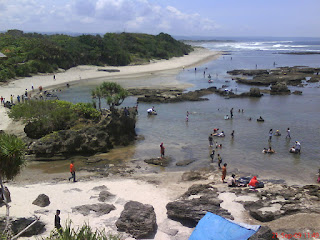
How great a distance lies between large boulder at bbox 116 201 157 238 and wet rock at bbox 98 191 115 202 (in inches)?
94.5

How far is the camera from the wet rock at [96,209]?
14.2 m

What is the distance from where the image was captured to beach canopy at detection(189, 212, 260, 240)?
33.7 feet

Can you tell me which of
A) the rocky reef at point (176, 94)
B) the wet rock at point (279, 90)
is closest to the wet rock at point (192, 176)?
the rocky reef at point (176, 94)

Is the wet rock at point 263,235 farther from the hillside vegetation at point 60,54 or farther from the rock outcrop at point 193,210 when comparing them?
the hillside vegetation at point 60,54

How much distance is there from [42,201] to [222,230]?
8.49 m

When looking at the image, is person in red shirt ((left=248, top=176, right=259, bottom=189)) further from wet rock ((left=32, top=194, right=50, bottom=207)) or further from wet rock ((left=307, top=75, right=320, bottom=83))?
wet rock ((left=307, top=75, right=320, bottom=83))

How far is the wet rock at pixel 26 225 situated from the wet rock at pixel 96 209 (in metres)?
1.87

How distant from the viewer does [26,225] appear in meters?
12.3

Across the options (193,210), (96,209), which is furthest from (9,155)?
(193,210)

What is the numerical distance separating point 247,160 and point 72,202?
1340 cm

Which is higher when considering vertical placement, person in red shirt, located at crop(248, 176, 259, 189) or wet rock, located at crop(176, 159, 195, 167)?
person in red shirt, located at crop(248, 176, 259, 189)

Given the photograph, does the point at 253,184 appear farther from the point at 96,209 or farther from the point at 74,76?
the point at 74,76

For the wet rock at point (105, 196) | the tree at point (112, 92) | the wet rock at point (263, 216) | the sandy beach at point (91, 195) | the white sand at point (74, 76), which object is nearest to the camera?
the sandy beach at point (91, 195)

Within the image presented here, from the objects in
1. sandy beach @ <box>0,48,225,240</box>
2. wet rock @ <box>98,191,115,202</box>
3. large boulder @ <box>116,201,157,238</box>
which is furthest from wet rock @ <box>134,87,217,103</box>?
large boulder @ <box>116,201,157,238</box>
